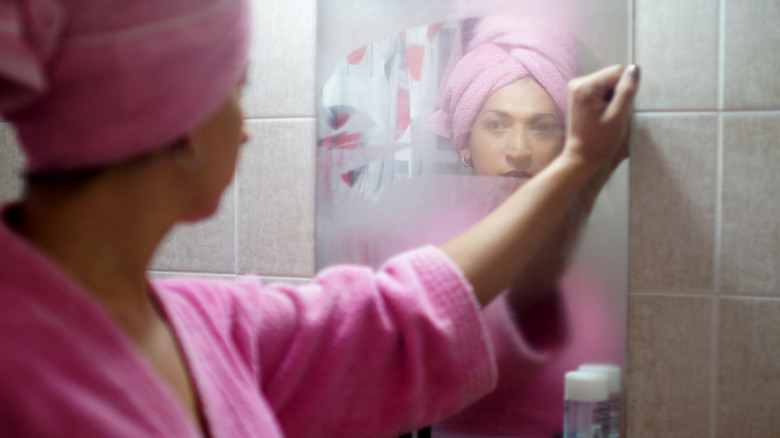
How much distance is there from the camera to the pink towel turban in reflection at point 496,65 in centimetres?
81

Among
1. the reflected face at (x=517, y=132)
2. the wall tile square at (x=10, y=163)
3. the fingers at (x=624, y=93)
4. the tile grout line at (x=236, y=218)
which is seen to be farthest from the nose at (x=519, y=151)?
the wall tile square at (x=10, y=163)

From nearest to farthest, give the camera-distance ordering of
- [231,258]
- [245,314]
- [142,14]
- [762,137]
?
[142,14], [245,314], [762,137], [231,258]

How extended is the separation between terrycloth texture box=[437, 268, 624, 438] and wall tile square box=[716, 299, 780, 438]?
0.14 metres

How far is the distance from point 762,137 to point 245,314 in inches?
27.1

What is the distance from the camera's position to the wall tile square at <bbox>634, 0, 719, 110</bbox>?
780 millimetres

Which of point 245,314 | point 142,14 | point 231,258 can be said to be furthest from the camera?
point 231,258

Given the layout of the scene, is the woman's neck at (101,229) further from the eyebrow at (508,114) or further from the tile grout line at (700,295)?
the tile grout line at (700,295)

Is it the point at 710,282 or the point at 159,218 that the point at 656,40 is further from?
the point at 159,218

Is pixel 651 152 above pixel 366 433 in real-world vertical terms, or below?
above

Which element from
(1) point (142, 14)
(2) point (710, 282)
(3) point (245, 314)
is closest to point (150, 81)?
(1) point (142, 14)

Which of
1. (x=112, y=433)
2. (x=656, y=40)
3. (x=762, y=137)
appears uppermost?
(x=656, y=40)

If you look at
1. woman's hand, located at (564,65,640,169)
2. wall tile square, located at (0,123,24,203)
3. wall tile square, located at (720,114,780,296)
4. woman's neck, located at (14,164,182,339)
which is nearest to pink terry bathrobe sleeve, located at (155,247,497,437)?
woman's neck, located at (14,164,182,339)

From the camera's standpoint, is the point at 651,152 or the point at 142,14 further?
the point at 651,152

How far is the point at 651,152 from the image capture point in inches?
31.5
